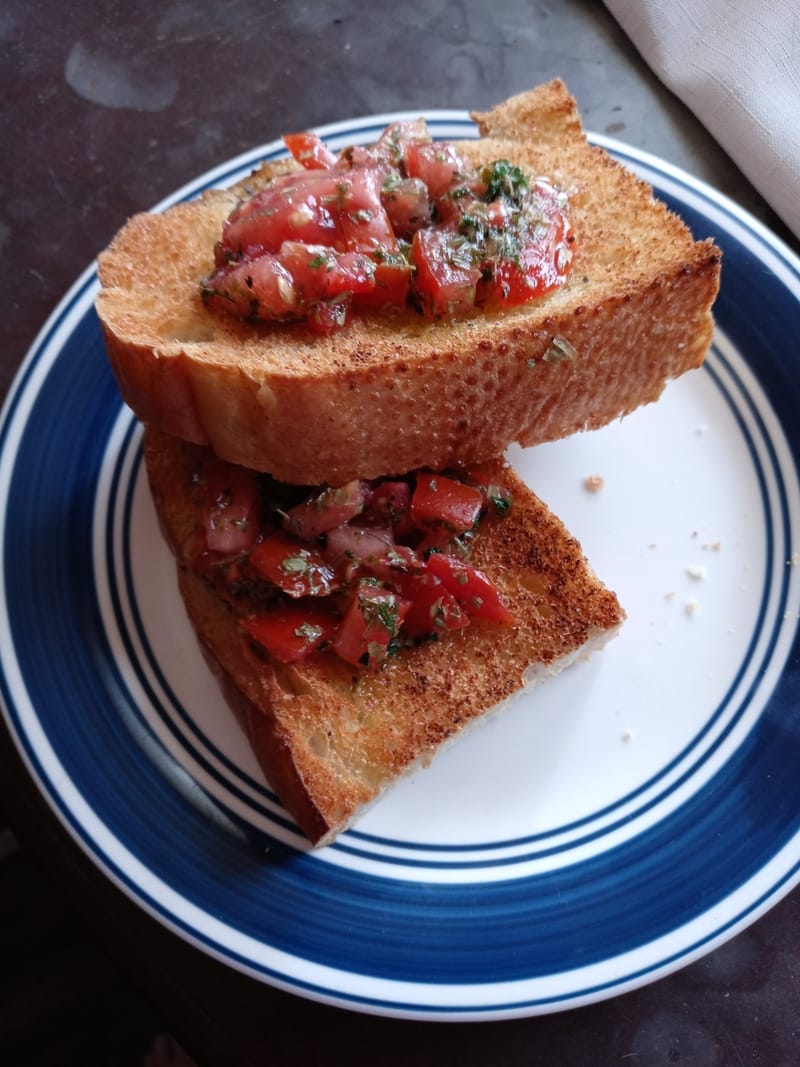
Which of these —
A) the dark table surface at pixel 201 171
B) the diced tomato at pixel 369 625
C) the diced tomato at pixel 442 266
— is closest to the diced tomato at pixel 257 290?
the diced tomato at pixel 442 266

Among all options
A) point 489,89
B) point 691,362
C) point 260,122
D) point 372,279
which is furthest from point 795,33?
point 372,279

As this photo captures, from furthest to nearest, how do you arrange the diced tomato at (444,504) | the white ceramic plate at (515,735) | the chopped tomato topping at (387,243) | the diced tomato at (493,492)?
1. the diced tomato at (493,492)
2. the diced tomato at (444,504)
3. the chopped tomato topping at (387,243)
4. the white ceramic plate at (515,735)

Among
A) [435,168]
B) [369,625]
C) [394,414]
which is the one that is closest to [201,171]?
[435,168]

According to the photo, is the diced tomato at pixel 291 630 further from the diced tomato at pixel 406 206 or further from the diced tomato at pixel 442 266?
the diced tomato at pixel 406 206

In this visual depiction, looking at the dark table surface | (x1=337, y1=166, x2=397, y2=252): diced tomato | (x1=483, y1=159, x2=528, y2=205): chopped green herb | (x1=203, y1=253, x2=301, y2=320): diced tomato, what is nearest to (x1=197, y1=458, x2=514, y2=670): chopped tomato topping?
(x1=203, y1=253, x2=301, y2=320): diced tomato

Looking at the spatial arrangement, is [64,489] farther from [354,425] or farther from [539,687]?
[539,687]

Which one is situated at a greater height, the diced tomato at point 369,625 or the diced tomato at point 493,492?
the diced tomato at point 493,492

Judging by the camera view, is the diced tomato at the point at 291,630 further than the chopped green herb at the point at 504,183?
No

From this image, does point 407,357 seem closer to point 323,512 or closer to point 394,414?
point 394,414
